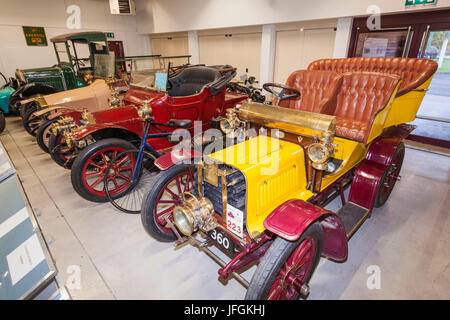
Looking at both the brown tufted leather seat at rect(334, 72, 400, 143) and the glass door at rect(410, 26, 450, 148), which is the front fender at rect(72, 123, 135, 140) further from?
the glass door at rect(410, 26, 450, 148)

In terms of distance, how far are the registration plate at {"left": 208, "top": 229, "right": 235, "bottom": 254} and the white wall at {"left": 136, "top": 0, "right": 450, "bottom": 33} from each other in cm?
518

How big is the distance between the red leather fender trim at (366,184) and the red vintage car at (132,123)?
2.11 m

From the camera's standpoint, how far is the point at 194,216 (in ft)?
5.52

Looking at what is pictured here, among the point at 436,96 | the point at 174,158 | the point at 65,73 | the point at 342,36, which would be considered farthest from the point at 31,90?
the point at 436,96

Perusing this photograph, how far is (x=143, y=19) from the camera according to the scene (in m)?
10.8

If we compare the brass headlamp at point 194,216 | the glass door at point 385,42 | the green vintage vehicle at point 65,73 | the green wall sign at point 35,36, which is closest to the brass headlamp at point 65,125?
the green vintage vehicle at point 65,73

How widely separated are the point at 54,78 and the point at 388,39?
8.18m

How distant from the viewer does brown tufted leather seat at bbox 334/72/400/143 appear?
265 centimetres

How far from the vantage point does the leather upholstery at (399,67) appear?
2955mm

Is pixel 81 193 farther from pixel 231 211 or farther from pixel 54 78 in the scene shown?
pixel 54 78

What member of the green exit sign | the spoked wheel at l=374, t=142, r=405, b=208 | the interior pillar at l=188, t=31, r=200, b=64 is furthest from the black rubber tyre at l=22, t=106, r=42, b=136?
the green exit sign

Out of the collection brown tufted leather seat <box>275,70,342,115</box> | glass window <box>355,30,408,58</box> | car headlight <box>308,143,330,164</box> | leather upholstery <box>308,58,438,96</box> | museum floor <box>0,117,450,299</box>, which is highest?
glass window <box>355,30,408,58</box>

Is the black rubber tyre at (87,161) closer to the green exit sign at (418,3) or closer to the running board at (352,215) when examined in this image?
the running board at (352,215)

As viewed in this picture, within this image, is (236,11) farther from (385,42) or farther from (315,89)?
(315,89)
